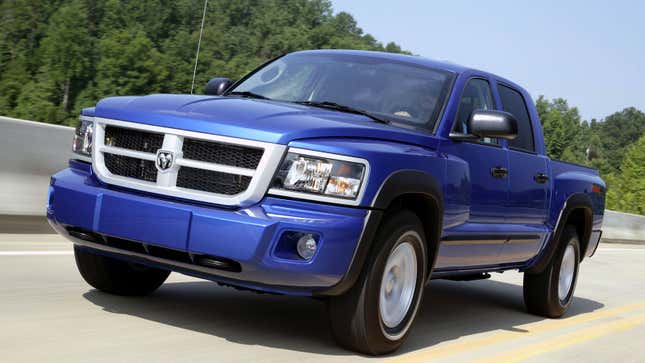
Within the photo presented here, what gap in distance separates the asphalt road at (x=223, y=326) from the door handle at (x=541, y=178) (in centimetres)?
111

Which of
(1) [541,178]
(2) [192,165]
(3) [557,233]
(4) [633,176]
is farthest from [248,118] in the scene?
(4) [633,176]

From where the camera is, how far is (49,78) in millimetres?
115250

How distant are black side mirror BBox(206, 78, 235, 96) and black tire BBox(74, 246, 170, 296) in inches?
52.5

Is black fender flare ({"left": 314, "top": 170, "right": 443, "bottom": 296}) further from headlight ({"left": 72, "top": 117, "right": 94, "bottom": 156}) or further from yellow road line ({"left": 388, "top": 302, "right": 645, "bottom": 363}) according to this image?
headlight ({"left": 72, "top": 117, "right": 94, "bottom": 156})

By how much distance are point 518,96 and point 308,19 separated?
161104 millimetres

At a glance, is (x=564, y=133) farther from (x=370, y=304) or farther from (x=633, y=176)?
(x=370, y=304)

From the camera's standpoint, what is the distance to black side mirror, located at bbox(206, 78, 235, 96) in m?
7.05

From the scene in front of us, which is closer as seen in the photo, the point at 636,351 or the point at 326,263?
the point at 326,263

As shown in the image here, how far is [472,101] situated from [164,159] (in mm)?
2477

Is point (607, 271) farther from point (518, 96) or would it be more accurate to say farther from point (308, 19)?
point (308, 19)

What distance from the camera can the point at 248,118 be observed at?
5168 millimetres

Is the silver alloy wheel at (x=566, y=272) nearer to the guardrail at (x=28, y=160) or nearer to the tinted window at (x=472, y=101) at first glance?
the tinted window at (x=472, y=101)

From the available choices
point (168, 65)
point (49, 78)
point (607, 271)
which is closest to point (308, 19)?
point (168, 65)

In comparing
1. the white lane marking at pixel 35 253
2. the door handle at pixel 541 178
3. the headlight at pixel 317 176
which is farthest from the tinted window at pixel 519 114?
the white lane marking at pixel 35 253
